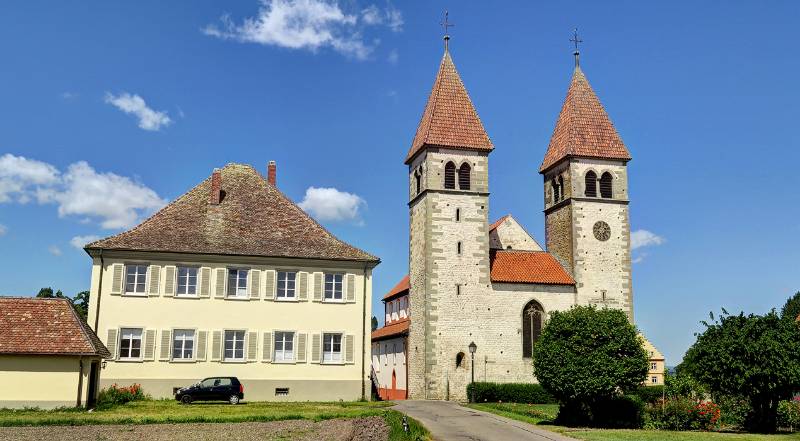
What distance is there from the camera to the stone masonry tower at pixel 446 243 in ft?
151

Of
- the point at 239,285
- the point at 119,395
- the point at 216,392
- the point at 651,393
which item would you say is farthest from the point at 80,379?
the point at 651,393

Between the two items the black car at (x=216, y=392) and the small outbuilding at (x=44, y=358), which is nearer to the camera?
the small outbuilding at (x=44, y=358)

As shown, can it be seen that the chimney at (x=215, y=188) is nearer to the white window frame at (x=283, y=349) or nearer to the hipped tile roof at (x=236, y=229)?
the hipped tile roof at (x=236, y=229)

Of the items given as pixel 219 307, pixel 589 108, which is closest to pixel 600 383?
pixel 219 307

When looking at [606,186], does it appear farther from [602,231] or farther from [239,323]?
[239,323]

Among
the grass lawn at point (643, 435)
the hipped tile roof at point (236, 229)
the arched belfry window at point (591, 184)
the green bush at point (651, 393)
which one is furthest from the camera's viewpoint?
the arched belfry window at point (591, 184)

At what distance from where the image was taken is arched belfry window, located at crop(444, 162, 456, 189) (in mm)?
49156

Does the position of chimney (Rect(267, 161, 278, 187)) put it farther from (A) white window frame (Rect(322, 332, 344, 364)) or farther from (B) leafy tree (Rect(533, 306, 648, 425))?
(B) leafy tree (Rect(533, 306, 648, 425))

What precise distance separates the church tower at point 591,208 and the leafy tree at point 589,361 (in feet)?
62.4

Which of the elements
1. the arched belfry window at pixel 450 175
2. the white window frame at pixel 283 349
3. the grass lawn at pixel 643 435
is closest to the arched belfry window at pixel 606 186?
the arched belfry window at pixel 450 175

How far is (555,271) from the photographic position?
49906mm

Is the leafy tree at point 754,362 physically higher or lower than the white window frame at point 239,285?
lower

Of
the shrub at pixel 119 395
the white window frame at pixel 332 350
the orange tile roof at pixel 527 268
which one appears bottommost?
the shrub at pixel 119 395

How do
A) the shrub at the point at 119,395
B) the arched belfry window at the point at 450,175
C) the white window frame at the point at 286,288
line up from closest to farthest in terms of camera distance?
the shrub at the point at 119,395, the white window frame at the point at 286,288, the arched belfry window at the point at 450,175
